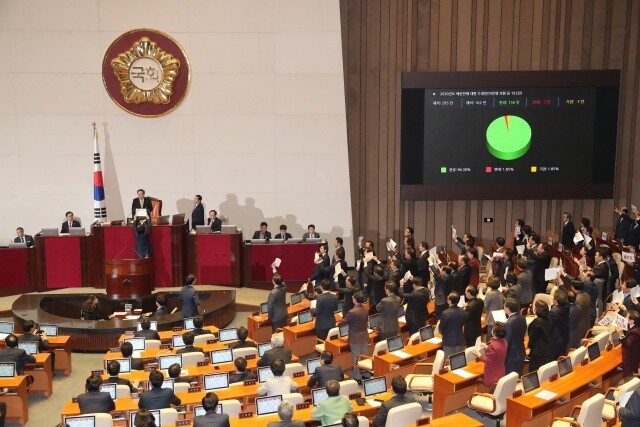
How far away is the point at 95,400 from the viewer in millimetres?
8555

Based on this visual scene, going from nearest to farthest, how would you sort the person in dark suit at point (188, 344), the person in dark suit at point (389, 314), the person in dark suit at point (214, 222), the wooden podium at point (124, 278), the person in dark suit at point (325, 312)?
1. the person in dark suit at point (188, 344)
2. the person in dark suit at point (389, 314)
3. the person in dark suit at point (325, 312)
4. the wooden podium at point (124, 278)
5. the person in dark suit at point (214, 222)

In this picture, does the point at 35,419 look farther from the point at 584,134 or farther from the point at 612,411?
the point at 584,134

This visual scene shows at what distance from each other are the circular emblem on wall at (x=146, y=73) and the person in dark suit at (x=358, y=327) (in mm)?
8247

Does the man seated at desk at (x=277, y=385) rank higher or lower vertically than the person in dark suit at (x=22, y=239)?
lower

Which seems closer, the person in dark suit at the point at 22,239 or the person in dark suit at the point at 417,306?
the person in dark suit at the point at 417,306

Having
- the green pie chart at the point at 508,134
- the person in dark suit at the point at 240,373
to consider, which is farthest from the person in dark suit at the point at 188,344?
the green pie chart at the point at 508,134

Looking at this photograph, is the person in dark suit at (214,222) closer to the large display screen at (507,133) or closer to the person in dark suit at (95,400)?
the large display screen at (507,133)

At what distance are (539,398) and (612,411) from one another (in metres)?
0.81

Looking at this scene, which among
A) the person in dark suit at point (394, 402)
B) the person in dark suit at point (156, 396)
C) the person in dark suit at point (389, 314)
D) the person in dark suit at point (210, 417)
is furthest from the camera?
the person in dark suit at point (389, 314)

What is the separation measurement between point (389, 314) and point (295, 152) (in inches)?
287

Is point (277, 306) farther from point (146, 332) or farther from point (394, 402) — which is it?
point (394, 402)

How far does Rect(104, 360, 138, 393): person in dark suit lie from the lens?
361 inches

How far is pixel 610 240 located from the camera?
635 inches

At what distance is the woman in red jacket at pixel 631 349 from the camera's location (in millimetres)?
9133
